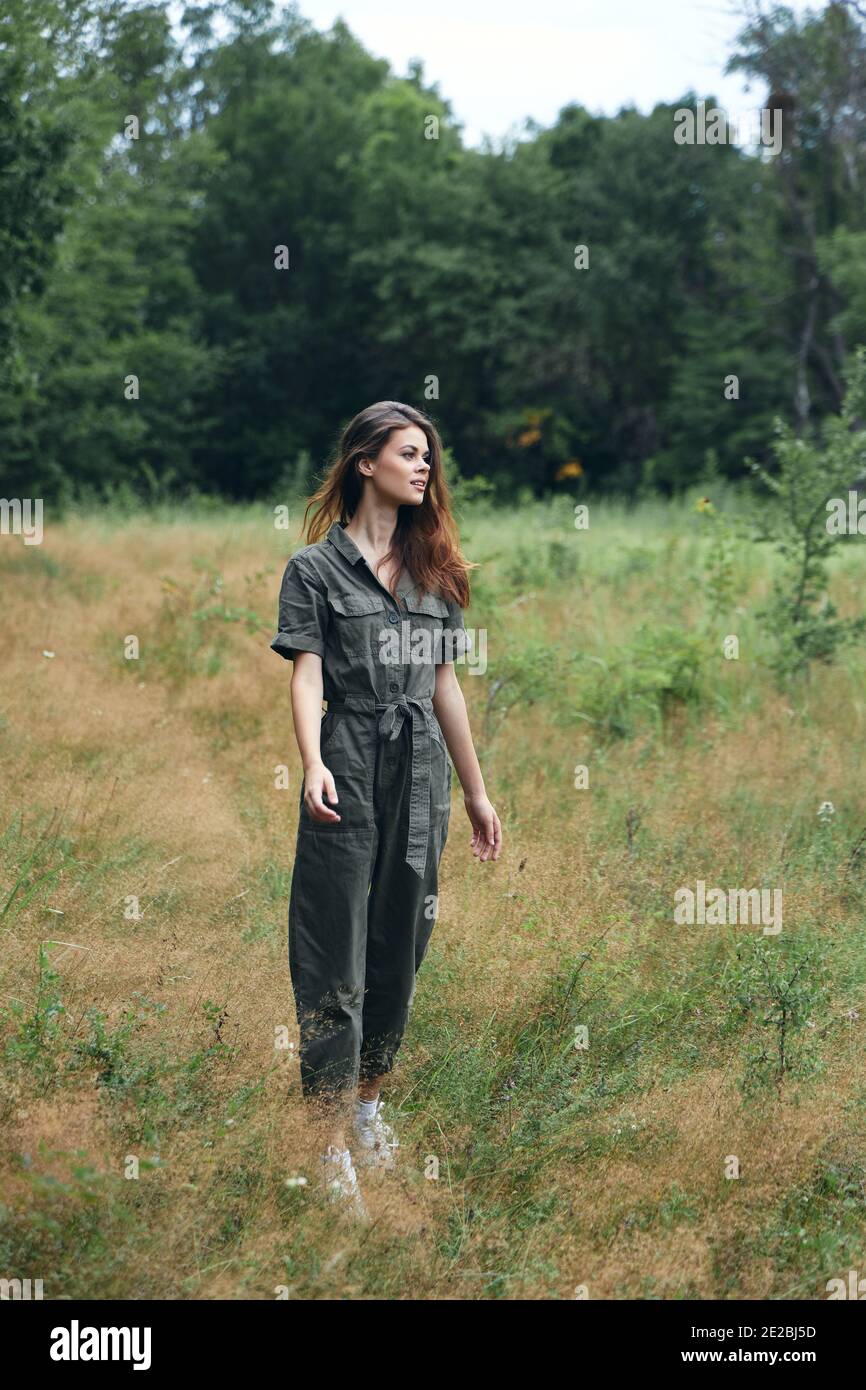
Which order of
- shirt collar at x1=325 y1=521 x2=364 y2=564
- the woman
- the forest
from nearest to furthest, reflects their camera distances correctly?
the woman → shirt collar at x1=325 y1=521 x2=364 y2=564 → the forest

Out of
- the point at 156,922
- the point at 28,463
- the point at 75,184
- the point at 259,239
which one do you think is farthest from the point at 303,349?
the point at 156,922

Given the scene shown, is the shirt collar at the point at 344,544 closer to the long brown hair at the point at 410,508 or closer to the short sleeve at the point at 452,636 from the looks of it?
the long brown hair at the point at 410,508

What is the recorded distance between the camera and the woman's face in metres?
3.28

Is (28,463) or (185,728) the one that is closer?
(185,728)

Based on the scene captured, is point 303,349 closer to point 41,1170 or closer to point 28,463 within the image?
point 28,463

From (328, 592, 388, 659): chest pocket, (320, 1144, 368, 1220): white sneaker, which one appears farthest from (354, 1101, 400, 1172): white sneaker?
(328, 592, 388, 659): chest pocket

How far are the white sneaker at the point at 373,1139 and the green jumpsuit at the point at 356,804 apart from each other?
0.63 feet

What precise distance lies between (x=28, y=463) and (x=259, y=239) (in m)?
12.5

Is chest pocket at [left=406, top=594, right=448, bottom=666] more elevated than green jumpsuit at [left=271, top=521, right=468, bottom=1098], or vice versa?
chest pocket at [left=406, top=594, right=448, bottom=666]

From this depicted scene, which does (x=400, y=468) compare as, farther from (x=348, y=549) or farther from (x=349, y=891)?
(x=349, y=891)

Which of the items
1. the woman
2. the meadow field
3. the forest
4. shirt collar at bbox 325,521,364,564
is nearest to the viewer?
the meadow field

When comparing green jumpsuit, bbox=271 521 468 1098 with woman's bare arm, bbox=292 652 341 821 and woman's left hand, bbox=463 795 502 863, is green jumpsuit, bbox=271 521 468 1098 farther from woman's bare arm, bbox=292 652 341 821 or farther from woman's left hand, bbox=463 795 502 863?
woman's left hand, bbox=463 795 502 863

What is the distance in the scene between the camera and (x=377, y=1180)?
10.00 feet

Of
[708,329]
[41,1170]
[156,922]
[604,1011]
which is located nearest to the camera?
[41,1170]
